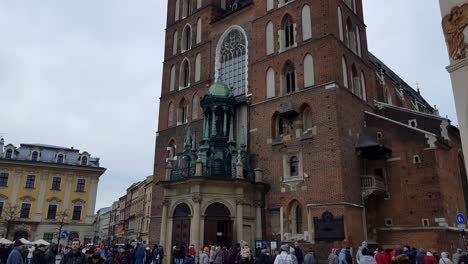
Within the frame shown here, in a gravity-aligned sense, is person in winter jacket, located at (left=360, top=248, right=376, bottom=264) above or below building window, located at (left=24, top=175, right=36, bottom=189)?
below

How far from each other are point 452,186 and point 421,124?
14.7 ft

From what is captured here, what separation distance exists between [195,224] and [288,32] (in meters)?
13.7

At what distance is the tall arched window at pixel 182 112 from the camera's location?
3075cm

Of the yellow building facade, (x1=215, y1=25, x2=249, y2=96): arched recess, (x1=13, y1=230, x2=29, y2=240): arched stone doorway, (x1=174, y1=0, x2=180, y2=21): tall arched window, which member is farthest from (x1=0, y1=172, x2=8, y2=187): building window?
(x1=215, y1=25, x2=249, y2=96): arched recess

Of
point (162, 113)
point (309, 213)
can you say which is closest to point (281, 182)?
point (309, 213)

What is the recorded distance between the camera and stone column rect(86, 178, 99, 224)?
51.0m

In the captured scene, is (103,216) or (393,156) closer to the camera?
(393,156)

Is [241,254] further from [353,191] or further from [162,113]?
[162,113]

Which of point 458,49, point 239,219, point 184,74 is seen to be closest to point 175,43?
point 184,74

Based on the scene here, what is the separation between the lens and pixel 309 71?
2414 centimetres

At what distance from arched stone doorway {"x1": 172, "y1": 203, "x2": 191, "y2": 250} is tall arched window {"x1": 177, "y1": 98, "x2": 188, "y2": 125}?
9.35 meters

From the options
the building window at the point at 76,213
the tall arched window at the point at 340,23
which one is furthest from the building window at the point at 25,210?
the tall arched window at the point at 340,23

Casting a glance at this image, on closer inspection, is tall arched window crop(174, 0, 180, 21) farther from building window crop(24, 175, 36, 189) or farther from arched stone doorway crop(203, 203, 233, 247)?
building window crop(24, 175, 36, 189)

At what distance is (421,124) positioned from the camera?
2597 centimetres
